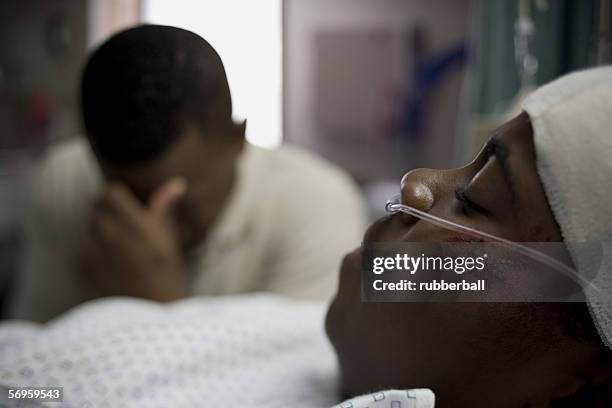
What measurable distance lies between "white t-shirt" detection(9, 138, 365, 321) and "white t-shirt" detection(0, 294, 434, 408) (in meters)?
0.19

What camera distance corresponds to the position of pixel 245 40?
2.02ft

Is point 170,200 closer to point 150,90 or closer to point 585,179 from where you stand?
point 150,90

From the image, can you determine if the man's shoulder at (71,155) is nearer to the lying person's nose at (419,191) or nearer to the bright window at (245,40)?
the bright window at (245,40)

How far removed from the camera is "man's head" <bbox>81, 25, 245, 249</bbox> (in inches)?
20.5

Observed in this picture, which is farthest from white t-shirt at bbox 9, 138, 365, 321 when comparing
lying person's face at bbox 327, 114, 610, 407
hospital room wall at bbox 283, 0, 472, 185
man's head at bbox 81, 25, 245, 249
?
lying person's face at bbox 327, 114, 610, 407

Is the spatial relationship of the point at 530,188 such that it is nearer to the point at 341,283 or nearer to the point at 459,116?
the point at 341,283

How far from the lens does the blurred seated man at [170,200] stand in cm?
55

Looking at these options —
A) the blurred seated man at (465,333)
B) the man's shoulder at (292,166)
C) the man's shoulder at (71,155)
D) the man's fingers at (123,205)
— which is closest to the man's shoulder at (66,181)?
the man's shoulder at (71,155)

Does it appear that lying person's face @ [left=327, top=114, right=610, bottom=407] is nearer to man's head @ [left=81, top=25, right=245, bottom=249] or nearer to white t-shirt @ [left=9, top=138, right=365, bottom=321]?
man's head @ [left=81, top=25, right=245, bottom=249]

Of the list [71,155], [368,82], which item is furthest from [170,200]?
[368,82]

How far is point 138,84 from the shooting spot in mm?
545

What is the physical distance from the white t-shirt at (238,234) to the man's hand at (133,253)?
59 millimetres

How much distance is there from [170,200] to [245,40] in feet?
0.87

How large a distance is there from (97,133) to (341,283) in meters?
0.31
